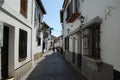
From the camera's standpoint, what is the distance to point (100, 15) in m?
8.62

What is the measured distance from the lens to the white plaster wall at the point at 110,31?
6.56 meters

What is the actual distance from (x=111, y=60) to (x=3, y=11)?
13.1 ft

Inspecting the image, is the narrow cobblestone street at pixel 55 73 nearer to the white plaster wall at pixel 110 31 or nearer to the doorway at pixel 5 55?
the doorway at pixel 5 55

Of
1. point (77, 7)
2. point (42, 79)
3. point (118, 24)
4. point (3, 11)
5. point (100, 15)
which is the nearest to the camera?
point (118, 24)

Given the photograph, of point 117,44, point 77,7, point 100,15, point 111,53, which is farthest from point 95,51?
point 77,7

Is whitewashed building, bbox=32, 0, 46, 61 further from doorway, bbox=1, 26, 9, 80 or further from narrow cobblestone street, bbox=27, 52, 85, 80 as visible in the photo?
doorway, bbox=1, 26, 9, 80

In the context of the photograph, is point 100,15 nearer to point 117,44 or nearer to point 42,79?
point 117,44

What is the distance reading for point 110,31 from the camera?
732cm

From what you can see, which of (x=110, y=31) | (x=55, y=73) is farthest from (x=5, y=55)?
(x=55, y=73)

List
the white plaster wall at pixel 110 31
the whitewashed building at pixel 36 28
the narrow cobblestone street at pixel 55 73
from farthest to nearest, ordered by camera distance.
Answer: the whitewashed building at pixel 36 28, the narrow cobblestone street at pixel 55 73, the white plaster wall at pixel 110 31

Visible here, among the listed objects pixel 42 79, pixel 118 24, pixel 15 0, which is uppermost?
pixel 15 0

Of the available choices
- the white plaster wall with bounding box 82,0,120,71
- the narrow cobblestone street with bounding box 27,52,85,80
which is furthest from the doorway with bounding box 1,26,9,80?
the white plaster wall with bounding box 82,0,120,71

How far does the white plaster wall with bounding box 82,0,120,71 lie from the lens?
6559 millimetres

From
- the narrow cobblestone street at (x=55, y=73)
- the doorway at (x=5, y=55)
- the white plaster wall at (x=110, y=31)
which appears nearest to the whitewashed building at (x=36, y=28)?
the narrow cobblestone street at (x=55, y=73)
